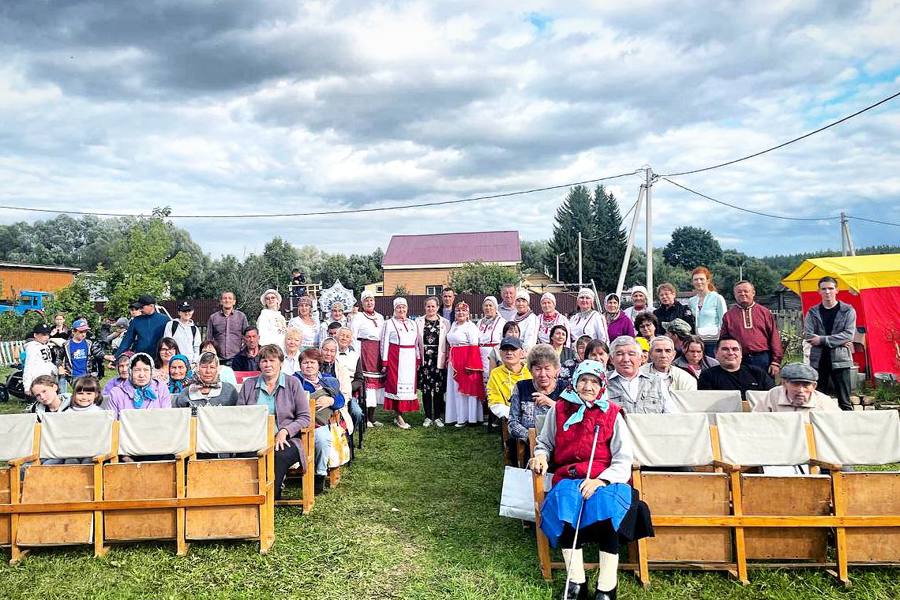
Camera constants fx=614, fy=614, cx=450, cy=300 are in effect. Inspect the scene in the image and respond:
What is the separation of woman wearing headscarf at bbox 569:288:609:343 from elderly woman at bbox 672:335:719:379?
1.66m

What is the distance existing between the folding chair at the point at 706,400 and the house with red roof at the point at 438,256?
3712cm

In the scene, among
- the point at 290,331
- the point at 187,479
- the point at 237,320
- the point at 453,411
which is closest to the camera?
the point at 187,479

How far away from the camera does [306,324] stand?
303 inches

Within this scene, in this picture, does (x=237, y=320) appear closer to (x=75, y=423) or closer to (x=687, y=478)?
(x=75, y=423)

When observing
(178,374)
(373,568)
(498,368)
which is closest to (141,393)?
(178,374)

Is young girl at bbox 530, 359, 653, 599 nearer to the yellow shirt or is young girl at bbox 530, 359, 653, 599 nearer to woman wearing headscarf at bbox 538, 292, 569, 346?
the yellow shirt

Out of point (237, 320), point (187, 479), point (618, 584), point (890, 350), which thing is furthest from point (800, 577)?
point (890, 350)

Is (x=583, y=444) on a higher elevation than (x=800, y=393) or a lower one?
lower

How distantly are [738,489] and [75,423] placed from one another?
14.2ft

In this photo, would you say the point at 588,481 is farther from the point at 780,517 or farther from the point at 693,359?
the point at 693,359

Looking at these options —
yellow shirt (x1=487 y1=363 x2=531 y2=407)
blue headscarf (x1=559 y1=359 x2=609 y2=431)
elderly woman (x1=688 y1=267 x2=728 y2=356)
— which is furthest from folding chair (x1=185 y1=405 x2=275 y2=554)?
elderly woman (x1=688 y1=267 x2=728 y2=356)

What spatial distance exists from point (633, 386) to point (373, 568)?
2195 mm

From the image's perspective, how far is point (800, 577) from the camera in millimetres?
3512

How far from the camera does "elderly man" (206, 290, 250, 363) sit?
7258mm
